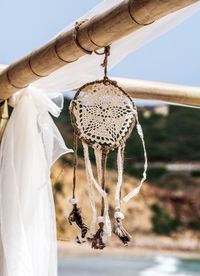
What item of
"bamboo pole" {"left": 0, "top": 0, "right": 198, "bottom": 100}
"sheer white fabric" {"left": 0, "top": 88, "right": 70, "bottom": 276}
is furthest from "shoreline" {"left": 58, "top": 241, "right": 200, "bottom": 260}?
"bamboo pole" {"left": 0, "top": 0, "right": 198, "bottom": 100}

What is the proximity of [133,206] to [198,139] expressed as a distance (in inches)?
157

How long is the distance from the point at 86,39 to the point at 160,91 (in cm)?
58

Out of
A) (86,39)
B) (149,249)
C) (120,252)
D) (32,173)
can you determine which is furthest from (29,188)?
(149,249)

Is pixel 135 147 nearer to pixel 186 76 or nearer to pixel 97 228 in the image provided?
pixel 186 76

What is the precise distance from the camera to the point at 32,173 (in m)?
1.50

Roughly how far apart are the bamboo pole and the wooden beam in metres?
0.36

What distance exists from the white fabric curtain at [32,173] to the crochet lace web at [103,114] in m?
0.13

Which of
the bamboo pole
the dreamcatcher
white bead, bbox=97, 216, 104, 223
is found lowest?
white bead, bbox=97, 216, 104, 223

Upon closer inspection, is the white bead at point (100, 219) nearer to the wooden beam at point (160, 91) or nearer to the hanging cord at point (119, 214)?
the hanging cord at point (119, 214)

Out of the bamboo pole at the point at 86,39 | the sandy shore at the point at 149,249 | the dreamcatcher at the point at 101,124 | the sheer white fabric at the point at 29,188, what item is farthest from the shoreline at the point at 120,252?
the dreamcatcher at the point at 101,124

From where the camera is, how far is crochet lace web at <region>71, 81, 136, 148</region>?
49.7 inches

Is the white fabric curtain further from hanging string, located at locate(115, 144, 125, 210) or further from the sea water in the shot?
the sea water

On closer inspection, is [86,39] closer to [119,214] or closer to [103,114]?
[103,114]

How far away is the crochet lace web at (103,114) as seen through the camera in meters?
1.26
